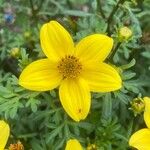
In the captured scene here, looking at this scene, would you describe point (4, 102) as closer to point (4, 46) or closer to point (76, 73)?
point (76, 73)

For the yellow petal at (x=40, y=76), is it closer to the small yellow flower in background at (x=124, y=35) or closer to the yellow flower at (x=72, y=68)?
the yellow flower at (x=72, y=68)

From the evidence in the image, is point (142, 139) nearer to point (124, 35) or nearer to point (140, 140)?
point (140, 140)

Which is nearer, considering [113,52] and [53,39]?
[53,39]

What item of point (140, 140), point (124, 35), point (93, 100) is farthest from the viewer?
point (93, 100)

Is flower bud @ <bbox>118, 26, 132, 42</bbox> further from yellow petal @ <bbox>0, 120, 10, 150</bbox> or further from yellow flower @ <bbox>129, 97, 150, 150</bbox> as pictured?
yellow petal @ <bbox>0, 120, 10, 150</bbox>

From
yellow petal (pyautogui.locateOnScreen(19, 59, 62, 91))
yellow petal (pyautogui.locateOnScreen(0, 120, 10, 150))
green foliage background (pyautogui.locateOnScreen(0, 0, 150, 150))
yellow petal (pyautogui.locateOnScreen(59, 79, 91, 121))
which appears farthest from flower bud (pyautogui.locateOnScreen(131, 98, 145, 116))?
yellow petal (pyautogui.locateOnScreen(0, 120, 10, 150))

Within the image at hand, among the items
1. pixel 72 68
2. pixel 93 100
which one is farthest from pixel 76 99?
pixel 93 100

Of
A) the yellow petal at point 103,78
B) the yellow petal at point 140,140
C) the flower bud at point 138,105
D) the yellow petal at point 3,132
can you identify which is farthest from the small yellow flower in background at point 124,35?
the yellow petal at point 3,132
